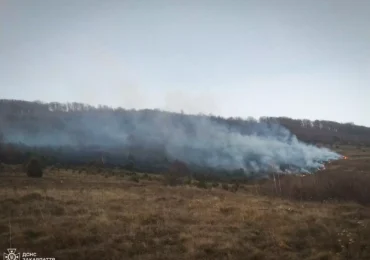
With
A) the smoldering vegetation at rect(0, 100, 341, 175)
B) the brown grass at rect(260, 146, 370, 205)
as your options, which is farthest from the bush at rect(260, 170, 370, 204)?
the smoldering vegetation at rect(0, 100, 341, 175)

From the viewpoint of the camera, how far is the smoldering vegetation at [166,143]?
54250mm

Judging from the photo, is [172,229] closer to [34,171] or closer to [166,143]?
[34,171]

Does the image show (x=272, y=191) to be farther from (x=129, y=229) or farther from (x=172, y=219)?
(x=129, y=229)

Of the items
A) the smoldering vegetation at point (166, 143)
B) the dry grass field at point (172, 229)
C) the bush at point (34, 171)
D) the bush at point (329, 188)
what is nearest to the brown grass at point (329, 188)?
the bush at point (329, 188)

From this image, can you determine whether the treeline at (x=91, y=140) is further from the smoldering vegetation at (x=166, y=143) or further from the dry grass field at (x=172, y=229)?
the dry grass field at (x=172, y=229)

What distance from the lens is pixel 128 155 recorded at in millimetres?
63219

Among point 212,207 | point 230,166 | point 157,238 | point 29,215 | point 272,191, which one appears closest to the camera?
point 157,238

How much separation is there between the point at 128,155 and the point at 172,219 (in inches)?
1926

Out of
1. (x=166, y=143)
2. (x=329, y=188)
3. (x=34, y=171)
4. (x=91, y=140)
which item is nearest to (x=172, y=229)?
(x=329, y=188)

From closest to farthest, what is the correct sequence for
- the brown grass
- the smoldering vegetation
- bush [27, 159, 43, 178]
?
the brown grass
bush [27, 159, 43, 178]
the smoldering vegetation

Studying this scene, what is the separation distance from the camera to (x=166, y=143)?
73.2 m

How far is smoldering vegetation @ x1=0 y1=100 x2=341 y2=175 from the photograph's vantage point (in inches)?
2136

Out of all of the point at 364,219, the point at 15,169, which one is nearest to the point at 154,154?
the point at 15,169

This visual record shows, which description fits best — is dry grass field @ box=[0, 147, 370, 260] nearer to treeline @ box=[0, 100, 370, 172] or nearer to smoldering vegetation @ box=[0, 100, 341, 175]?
smoldering vegetation @ box=[0, 100, 341, 175]
